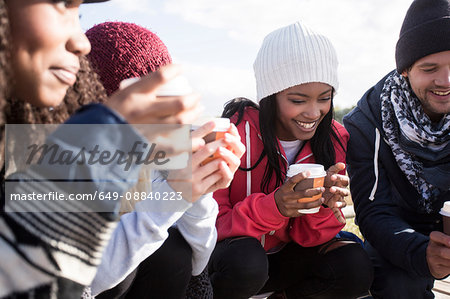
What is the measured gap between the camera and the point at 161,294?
1.61 m

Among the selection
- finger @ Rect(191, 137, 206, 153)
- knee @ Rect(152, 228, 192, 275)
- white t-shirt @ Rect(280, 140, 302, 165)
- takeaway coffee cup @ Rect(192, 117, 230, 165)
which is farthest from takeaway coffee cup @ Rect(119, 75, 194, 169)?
white t-shirt @ Rect(280, 140, 302, 165)

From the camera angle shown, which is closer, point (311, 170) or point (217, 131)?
point (217, 131)

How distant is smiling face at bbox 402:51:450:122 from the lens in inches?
92.1

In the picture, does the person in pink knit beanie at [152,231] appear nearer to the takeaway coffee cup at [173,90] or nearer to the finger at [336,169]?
the takeaway coffee cup at [173,90]

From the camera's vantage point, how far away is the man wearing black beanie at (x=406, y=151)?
2248 mm

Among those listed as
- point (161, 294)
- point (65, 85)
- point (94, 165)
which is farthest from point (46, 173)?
point (161, 294)

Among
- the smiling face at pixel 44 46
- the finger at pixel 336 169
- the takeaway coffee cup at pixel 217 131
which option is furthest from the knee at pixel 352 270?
the smiling face at pixel 44 46

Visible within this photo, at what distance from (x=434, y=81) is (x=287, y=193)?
1092 mm

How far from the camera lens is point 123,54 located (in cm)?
190

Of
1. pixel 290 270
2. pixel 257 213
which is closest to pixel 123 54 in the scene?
pixel 257 213

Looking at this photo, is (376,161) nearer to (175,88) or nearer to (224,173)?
(224,173)

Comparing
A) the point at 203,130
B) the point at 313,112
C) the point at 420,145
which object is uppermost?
the point at 203,130

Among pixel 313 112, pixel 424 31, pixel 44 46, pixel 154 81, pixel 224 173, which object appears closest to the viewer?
pixel 154 81

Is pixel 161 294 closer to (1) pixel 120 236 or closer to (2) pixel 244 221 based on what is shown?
(1) pixel 120 236
